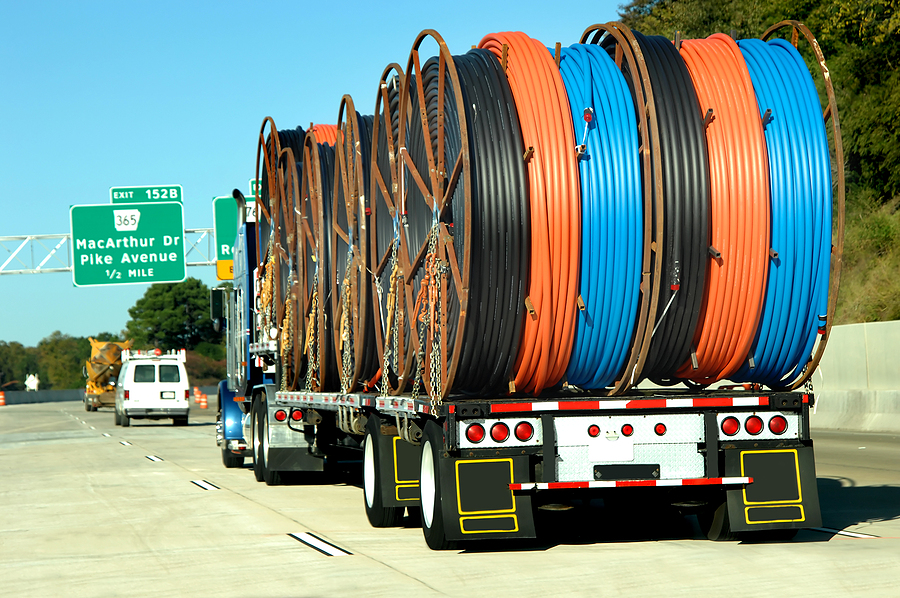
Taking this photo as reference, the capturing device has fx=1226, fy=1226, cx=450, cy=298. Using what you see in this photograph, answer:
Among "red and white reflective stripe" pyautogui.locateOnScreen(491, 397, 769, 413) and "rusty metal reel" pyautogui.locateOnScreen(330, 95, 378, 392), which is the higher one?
"rusty metal reel" pyautogui.locateOnScreen(330, 95, 378, 392)

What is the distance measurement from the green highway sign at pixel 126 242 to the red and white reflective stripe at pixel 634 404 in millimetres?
33340

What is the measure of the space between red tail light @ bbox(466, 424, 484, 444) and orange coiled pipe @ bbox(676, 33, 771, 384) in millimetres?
1864

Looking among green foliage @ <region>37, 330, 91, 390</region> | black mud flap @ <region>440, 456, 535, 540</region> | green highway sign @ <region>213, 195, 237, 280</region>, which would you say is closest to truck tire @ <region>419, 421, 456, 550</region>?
black mud flap @ <region>440, 456, 535, 540</region>

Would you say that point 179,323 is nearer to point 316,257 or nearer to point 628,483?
point 316,257

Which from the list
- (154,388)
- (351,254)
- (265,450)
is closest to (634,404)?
(351,254)

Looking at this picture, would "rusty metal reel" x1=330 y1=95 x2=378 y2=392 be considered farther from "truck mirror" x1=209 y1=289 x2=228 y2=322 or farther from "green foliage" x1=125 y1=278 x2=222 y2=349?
"green foliage" x1=125 y1=278 x2=222 y2=349

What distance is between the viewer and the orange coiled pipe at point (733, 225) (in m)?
9.30

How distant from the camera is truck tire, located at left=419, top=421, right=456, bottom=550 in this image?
901 centimetres

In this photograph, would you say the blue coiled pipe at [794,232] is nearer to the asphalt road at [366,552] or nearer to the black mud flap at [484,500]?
the asphalt road at [366,552]

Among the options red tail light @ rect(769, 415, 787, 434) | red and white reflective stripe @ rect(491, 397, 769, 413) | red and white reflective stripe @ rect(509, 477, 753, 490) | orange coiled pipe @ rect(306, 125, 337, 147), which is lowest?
red and white reflective stripe @ rect(509, 477, 753, 490)

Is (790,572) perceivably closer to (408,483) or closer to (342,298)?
(408,483)

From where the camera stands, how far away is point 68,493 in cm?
1590

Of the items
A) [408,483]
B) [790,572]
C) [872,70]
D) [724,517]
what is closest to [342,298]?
[408,483]

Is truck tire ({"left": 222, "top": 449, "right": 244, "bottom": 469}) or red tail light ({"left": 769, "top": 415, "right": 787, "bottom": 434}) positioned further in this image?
truck tire ({"left": 222, "top": 449, "right": 244, "bottom": 469})
